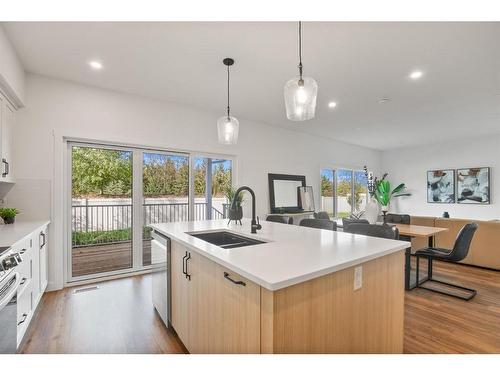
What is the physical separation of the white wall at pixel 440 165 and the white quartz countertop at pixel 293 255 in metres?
6.80

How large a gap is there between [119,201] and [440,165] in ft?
26.3

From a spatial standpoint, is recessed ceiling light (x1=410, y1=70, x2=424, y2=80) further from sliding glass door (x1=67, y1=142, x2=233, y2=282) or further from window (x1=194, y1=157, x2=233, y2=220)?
sliding glass door (x1=67, y1=142, x2=233, y2=282)

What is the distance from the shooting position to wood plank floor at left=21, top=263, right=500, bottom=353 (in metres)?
2.06

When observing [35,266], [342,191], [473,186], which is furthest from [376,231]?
[473,186]

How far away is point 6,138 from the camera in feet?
8.81

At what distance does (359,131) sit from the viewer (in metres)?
5.99

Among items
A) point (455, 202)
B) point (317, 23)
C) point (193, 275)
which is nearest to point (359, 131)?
point (455, 202)

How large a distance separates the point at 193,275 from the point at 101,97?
301cm

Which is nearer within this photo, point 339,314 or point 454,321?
point 339,314

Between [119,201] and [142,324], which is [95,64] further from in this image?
[142,324]

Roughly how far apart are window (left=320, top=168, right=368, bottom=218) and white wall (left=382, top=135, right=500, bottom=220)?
4.18 feet

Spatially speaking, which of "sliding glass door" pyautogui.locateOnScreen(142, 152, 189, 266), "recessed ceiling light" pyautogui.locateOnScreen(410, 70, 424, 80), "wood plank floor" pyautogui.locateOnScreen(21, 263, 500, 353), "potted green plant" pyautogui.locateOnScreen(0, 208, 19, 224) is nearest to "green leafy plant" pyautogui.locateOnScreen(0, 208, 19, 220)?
"potted green plant" pyautogui.locateOnScreen(0, 208, 19, 224)

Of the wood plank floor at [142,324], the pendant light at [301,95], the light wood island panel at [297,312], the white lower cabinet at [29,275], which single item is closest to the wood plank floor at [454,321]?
the wood plank floor at [142,324]

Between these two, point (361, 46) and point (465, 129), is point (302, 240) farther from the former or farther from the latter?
point (465, 129)
